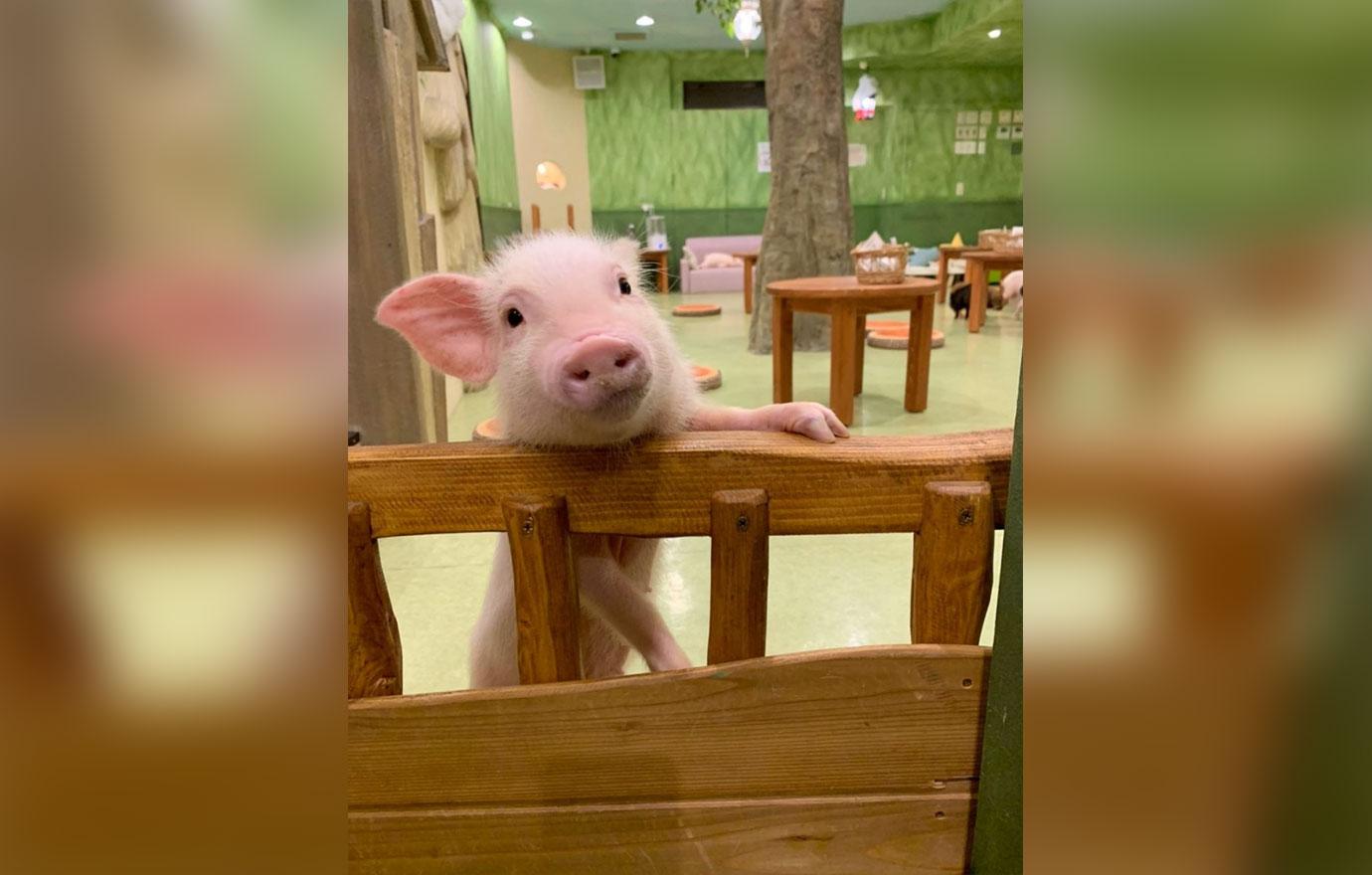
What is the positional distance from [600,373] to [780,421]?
25cm

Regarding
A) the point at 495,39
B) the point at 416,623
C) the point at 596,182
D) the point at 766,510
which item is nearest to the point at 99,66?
the point at 766,510

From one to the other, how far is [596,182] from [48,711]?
1135 cm

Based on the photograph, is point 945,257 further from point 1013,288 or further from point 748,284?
point 748,284

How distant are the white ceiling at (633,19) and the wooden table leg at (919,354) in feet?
15.2

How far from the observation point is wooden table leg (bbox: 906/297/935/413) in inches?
142

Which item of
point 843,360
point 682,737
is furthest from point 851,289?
point 682,737

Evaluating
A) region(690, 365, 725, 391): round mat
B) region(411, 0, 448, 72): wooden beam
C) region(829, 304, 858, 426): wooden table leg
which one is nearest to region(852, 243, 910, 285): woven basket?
region(829, 304, 858, 426): wooden table leg

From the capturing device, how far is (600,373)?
840 mm

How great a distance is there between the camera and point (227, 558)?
0.58 feet

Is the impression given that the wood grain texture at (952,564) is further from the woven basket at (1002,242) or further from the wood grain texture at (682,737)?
the woven basket at (1002,242)

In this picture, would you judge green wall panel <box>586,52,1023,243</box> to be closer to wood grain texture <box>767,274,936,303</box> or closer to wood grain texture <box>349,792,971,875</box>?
wood grain texture <box>767,274,936,303</box>

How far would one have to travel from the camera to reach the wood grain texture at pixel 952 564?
849 millimetres

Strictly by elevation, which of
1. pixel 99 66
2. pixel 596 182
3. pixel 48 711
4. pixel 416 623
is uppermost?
pixel 596 182

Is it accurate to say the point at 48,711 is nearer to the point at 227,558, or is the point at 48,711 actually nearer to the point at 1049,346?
the point at 227,558
